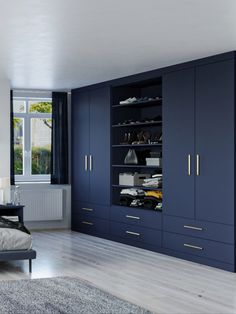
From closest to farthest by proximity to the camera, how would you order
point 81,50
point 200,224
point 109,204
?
point 81,50 < point 200,224 < point 109,204

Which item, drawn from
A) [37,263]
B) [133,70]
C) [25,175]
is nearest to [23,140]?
[25,175]

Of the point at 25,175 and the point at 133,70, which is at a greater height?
the point at 133,70

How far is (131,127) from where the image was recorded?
9.25 meters

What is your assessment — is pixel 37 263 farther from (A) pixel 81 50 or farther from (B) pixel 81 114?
(B) pixel 81 114

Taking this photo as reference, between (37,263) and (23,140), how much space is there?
3.65m

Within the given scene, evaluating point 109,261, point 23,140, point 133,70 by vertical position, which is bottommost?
point 109,261

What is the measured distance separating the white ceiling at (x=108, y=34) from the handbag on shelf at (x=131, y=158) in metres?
1.19

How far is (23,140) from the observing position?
10328mm

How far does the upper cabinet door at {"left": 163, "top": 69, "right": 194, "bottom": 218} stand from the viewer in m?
7.35

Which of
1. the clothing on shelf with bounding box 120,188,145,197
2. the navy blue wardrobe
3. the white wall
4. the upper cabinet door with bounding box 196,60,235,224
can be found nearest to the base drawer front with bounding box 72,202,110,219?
the navy blue wardrobe

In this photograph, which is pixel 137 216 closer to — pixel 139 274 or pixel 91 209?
pixel 91 209

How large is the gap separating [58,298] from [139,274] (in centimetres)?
146

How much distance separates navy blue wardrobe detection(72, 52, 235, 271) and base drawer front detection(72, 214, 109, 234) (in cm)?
2

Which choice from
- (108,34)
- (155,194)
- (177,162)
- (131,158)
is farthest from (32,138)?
(108,34)
